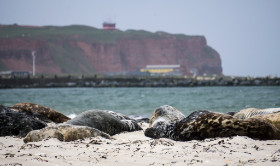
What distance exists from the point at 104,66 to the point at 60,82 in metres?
→ 86.3

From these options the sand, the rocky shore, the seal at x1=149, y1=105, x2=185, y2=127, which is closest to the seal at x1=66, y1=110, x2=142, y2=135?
the seal at x1=149, y1=105, x2=185, y2=127

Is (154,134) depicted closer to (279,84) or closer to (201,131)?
(201,131)

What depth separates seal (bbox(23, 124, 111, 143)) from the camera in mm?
6525

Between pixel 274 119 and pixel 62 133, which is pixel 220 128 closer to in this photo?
pixel 274 119

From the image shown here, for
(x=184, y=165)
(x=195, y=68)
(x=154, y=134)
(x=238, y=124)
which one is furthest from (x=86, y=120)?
(x=195, y=68)

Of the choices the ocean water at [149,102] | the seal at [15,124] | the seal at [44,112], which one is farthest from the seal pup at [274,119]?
the ocean water at [149,102]

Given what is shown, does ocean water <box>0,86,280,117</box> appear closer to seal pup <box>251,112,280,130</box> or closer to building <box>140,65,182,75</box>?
seal pup <box>251,112,280,130</box>

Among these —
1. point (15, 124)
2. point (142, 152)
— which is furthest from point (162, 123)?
point (15, 124)

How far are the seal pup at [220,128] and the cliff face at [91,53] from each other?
156 metres

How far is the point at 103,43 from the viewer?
607ft

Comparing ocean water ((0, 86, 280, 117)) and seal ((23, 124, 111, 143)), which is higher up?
seal ((23, 124, 111, 143))

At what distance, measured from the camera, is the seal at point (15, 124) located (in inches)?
305

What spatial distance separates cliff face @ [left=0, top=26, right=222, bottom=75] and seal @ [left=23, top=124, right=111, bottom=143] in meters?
156

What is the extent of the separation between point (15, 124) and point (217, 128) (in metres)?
3.82
